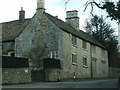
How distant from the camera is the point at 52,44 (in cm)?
4591

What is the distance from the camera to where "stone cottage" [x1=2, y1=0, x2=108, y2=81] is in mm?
44906

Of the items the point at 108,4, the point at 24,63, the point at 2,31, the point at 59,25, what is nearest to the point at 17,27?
the point at 2,31

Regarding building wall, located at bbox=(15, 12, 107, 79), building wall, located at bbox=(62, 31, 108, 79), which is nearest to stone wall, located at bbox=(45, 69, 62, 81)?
building wall, located at bbox=(15, 12, 107, 79)

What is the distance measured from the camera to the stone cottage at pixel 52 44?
44906 mm

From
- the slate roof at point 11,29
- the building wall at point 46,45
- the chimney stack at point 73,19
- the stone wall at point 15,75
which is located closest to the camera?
the stone wall at point 15,75

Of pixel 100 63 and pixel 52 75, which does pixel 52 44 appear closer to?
pixel 52 75

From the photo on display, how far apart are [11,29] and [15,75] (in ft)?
88.9

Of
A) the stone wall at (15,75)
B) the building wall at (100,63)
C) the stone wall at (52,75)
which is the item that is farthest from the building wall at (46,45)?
the stone wall at (15,75)

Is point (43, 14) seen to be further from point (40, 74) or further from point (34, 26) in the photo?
point (40, 74)

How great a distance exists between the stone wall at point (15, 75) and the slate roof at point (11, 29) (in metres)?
21.2

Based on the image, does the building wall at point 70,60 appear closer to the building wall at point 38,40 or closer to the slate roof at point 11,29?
the building wall at point 38,40

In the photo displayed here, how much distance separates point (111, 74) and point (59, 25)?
101 ft

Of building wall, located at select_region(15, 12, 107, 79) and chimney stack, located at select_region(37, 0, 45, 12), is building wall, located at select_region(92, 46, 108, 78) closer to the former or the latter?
building wall, located at select_region(15, 12, 107, 79)

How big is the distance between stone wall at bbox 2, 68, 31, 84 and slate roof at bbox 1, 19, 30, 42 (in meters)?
21.2
